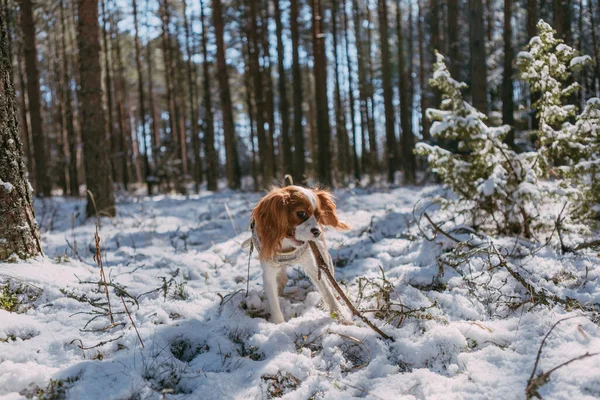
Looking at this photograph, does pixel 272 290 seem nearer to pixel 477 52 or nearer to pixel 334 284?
pixel 334 284

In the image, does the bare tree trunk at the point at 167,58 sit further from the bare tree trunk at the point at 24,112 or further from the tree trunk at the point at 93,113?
the tree trunk at the point at 93,113

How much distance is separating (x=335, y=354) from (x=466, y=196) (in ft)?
8.30

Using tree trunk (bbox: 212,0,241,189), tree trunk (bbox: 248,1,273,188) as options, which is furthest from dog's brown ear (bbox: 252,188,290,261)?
tree trunk (bbox: 248,1,273,188)

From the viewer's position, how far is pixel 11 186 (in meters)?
2.96

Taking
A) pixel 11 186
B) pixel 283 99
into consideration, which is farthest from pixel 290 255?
pixel 283 99

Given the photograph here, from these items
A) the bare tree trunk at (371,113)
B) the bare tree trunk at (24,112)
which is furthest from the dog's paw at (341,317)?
the bare tree trunk at (24,112)

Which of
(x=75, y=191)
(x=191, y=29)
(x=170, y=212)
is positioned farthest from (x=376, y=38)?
(x=170, y=212)

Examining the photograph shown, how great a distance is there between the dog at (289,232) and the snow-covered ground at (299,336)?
6.8 inches

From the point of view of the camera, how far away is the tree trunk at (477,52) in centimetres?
798

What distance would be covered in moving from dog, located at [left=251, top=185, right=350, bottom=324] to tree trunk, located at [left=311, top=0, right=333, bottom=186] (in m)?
8.03

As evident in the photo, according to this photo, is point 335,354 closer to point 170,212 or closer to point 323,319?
point 323,319

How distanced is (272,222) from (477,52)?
741 cm

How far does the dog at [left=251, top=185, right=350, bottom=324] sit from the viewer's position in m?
2.60

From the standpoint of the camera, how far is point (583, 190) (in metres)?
3.71
